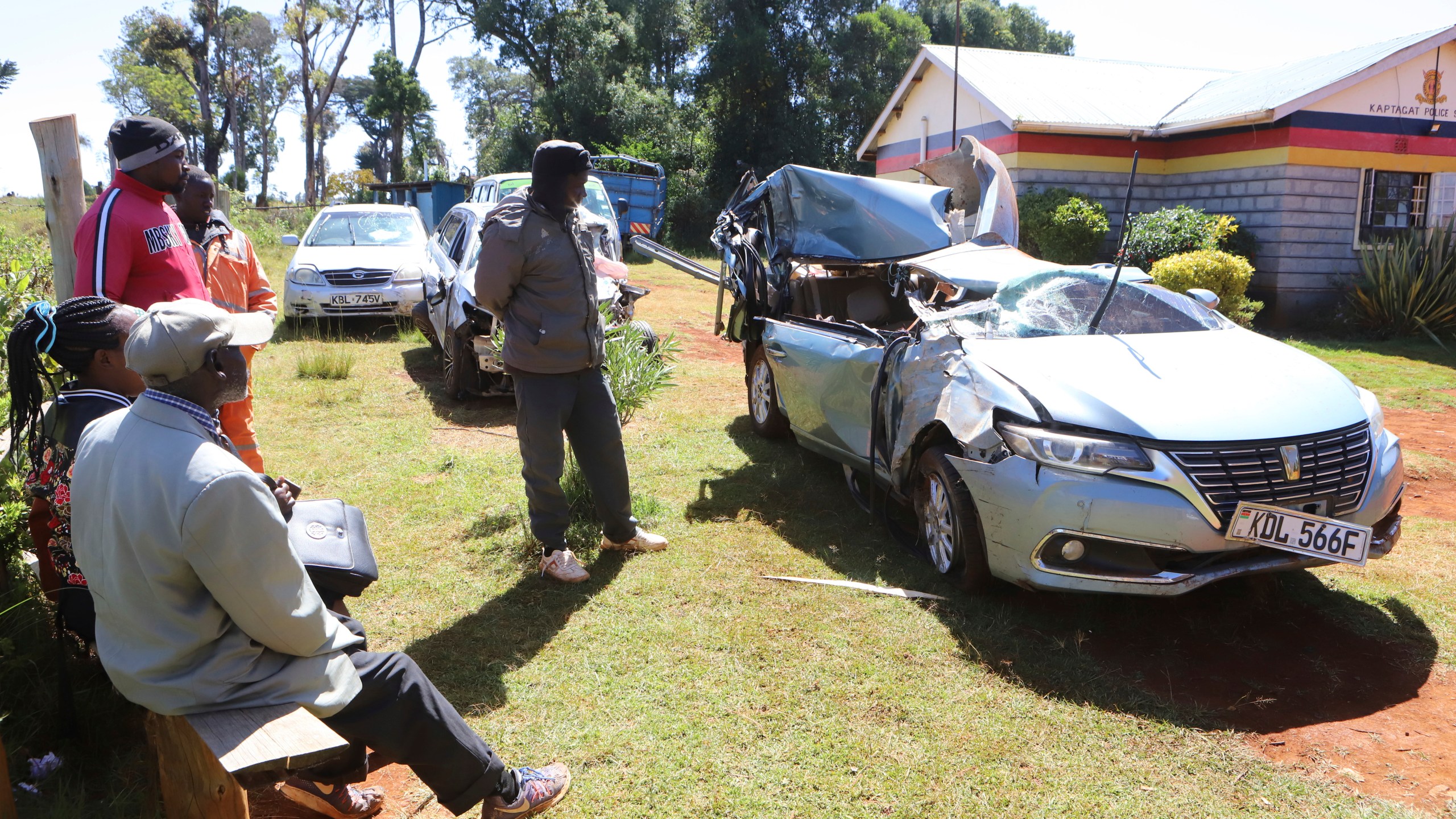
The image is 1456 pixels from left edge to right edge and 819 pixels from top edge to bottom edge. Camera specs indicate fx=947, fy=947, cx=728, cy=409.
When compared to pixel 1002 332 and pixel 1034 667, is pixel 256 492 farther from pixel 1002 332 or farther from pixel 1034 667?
pixel 1002 332

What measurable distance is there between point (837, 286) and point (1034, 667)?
12.4ft

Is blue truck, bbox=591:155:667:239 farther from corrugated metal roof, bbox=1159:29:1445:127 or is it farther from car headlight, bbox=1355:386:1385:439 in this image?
car headlight, bbox=1355:386:1385:439

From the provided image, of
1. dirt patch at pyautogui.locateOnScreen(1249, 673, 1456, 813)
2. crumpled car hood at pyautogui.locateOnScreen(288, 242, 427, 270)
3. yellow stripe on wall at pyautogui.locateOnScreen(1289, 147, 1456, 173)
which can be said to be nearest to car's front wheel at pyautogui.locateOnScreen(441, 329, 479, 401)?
crumpled car hood at pyautogui.locateOnScreen(288, 242, 427, 270)

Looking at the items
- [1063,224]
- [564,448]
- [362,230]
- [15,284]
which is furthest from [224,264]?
[1063,224]

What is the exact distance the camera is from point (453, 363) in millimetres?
8484

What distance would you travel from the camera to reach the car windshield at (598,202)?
14.7 metres

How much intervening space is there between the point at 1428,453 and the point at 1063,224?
28.5 feet

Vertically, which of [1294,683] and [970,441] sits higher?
[970,441]

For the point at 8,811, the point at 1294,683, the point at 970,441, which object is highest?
the point at 970,441

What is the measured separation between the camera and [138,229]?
3.61 m

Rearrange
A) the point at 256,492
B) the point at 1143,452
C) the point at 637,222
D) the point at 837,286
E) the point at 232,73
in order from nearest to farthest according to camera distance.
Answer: the point at 256,492
the point at 1143,452
the point at 837,286
the point at 637,222
the point at 232,73

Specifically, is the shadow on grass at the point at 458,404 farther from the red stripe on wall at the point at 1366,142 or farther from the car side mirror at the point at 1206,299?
the red stripe on wall at the point at 1366,142

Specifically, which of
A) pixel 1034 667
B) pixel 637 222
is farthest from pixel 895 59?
pixel 1034 667

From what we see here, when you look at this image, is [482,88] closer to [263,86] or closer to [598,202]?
[263,86]
